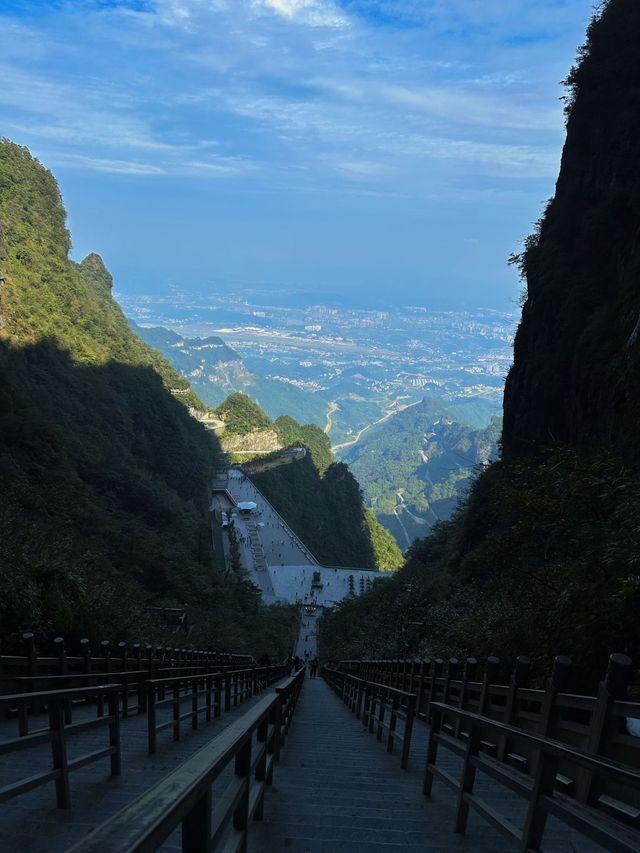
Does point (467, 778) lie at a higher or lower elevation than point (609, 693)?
lower

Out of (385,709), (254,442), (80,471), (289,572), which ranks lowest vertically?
(289,572)

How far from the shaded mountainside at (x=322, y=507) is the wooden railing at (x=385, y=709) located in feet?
292

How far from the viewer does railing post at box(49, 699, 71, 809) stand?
343 centimetres

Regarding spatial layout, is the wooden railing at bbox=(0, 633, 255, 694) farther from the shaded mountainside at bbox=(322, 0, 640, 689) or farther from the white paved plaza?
the white paved plaza

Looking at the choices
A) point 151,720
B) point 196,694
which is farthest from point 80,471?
point 151,720

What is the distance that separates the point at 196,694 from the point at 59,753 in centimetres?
407

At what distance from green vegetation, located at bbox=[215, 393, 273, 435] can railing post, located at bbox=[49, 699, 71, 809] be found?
12661 centimetres

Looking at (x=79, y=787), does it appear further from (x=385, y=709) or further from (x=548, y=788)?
(x=385, y=709)

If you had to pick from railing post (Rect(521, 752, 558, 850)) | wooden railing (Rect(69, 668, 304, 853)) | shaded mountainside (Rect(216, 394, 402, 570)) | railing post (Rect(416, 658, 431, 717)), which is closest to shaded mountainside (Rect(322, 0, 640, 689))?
railing post (Rect(416, 658, 431, 717))

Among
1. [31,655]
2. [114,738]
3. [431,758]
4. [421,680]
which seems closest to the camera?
[114,738]

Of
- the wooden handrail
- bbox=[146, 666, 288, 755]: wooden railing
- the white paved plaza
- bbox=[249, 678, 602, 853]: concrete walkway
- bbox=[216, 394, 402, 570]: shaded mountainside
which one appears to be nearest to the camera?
the wooden handrail

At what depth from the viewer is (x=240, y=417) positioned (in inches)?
5325

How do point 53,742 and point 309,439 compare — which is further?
point 309,439

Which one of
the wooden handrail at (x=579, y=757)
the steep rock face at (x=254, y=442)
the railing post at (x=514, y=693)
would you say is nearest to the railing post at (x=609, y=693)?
the wooden handrail at (x=579, y=757)
